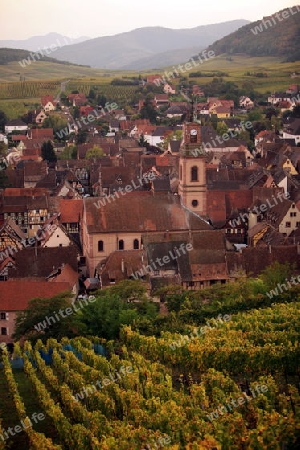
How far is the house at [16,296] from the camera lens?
178 feet

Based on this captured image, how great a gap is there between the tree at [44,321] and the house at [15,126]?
111357mm

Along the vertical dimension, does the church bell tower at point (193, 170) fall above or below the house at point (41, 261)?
above

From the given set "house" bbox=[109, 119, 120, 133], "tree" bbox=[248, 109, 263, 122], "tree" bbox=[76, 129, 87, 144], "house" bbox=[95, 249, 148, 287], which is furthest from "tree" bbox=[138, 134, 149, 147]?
"house" bbox=[95, 249, 148, 287]

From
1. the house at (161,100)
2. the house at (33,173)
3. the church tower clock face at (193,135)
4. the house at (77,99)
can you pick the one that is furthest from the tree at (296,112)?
the church tower clock face at (193,135)

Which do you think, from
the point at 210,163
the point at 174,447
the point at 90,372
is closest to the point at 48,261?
the point at 90,372

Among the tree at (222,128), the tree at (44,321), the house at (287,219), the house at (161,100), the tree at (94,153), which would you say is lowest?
the tree at (44,321)

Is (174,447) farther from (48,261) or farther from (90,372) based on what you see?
(48,261)

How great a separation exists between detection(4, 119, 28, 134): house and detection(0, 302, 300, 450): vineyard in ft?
373

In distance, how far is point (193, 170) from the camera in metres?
69.6

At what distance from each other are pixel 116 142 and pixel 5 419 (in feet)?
326

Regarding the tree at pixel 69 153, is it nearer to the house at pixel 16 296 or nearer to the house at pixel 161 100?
the house at pixel 161 100

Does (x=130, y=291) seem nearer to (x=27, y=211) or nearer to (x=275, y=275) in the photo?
(x=275, y=275)

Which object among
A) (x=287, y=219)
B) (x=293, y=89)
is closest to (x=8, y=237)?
(x=287, y=219)

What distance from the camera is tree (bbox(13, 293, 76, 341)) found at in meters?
51.5
